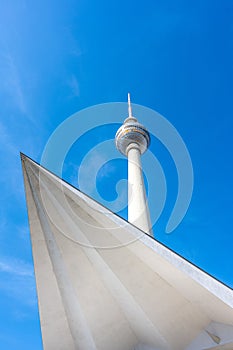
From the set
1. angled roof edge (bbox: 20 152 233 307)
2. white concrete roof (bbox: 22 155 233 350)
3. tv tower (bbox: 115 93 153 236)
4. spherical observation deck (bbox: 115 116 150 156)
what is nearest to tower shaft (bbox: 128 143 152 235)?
tv tower (bbox: 115 93 153 236)

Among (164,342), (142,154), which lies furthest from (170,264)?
(142,154)

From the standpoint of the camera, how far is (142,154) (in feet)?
131

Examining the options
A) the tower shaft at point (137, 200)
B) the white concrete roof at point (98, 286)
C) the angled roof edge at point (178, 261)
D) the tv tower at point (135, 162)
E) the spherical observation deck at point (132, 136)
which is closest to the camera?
the angled roof edge at point (178, 261)

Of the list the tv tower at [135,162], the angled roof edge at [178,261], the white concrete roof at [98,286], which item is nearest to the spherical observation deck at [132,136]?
the tv tower at [135,162]

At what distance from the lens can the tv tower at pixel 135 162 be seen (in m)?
26.7

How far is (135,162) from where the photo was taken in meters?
33.8

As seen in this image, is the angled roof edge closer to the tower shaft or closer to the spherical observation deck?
the tower shaft

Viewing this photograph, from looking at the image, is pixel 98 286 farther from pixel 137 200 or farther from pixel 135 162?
pixel 135 162

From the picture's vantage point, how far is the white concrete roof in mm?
10547

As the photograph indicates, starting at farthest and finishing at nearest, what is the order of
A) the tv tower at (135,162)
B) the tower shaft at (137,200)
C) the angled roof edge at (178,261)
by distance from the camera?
the tv tower at (135,162) < the tower shaft at (137,200) < the angled roof edge at (178,261)

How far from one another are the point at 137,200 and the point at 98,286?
54.7 ft

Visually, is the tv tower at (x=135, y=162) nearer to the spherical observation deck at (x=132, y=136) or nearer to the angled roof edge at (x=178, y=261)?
the spherical observation deck at (x=132, y=136)

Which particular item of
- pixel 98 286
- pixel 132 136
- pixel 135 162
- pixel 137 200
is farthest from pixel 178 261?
pixel 132 136

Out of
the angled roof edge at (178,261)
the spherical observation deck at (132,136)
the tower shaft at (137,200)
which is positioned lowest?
the angled roof edge at (178,261)
